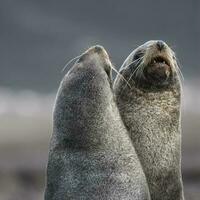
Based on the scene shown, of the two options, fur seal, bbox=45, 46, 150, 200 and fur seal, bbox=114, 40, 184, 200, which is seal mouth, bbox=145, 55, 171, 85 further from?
fur seal, bbox=45, 46, 150, 200

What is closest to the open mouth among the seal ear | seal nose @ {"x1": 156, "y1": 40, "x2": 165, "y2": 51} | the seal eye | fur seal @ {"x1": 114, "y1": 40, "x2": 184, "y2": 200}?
fur seal @ {"x1": 114, "y1": 40, "x2": 184, "y2": 200}

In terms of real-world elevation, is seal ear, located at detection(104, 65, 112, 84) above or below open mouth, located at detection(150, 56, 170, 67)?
below

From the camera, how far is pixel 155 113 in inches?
698

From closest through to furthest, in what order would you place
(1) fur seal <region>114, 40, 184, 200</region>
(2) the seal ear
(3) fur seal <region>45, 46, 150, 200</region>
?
(3) fur seal <region>45, 46, 150, 200</region>
(2) the seal ear
(1) fur seal <region>114, 40, 184, 200</region>

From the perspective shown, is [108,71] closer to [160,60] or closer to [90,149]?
[160,60]

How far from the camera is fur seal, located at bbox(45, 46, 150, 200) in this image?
16391mm

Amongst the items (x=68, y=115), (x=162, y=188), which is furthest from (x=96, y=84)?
(x=162, y=188)

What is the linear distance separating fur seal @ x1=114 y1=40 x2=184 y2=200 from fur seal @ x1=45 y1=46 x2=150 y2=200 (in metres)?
0.72

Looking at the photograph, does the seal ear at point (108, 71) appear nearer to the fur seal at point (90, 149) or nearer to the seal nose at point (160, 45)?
the fur seal at point (90, 149)

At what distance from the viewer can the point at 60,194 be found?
648 inches

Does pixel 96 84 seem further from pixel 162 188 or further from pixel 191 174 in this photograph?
pixel 191 174

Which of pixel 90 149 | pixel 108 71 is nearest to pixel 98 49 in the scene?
pixel 108 71

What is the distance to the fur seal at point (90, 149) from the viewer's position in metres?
16.4

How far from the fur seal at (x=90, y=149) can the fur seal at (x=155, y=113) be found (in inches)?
28.5
